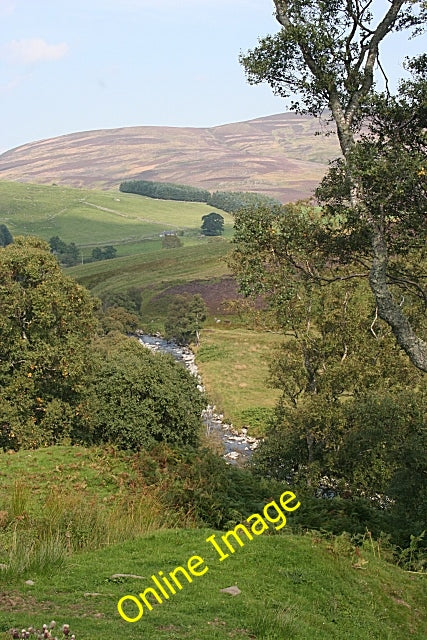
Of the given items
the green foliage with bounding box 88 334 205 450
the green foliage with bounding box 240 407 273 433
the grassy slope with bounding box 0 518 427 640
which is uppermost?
the grassy slope with bounding box 0 518 427 640

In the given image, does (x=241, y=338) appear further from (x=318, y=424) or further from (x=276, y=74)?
(x=276, y=74)

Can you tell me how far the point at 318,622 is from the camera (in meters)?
9.08

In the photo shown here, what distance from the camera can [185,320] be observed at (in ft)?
301

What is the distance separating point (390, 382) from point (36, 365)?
15.9 metres

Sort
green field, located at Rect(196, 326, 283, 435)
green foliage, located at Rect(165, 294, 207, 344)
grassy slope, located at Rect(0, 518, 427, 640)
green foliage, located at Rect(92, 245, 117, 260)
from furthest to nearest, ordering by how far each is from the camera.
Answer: green foliage, located at Rect(92, 245, 117, 260) < green foliage, located at Rect(165, 294, 207, 344) < green field, located at Rect(196, 326, 283, 435) < grassy slope, located at Rect(0, 518, 427, 640)

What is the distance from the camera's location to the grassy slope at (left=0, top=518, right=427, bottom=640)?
8117mm

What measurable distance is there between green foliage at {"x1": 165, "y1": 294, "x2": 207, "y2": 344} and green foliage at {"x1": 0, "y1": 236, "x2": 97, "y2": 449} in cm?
6164

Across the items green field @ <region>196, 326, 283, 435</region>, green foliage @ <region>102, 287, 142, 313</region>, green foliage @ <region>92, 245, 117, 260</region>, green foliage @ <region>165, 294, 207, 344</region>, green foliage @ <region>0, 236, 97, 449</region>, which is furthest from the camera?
green foliage @ <region>92, 245, 117, 260</region>

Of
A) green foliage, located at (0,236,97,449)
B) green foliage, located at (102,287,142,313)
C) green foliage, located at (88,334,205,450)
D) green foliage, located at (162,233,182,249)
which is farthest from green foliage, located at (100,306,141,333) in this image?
green foliage, located at (162,233,182,249)

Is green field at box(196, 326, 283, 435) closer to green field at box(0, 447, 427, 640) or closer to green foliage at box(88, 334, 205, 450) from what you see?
green foliage at box(88, 334, 205, 450)

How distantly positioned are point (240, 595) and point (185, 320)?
270 feet

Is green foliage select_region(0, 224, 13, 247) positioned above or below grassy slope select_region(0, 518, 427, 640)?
above

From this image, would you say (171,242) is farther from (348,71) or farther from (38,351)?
(348,71)

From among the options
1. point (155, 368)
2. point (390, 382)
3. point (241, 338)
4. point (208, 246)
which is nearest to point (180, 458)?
point (155, 368)
